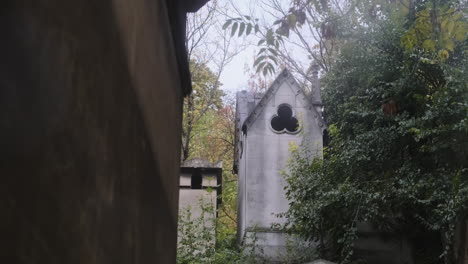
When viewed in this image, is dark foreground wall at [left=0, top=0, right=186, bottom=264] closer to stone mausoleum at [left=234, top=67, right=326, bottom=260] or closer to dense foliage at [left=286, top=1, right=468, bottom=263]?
dense foliage at [left=286, top=1, right=468, bottom=263]

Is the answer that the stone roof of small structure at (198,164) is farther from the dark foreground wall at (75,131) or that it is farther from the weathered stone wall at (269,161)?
the dark foreground wall at (75,131)

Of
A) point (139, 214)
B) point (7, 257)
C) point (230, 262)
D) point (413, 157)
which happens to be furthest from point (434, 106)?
point (7, 257)

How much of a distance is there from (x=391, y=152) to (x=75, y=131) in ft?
42.5

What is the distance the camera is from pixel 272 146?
18.7 m

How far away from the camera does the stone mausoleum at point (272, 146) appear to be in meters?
17.5

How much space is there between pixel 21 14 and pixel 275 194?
654 inches

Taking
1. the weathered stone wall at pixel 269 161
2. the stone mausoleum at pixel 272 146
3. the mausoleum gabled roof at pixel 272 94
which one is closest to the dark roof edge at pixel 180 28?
the weathered stone wall at pixel 269 161

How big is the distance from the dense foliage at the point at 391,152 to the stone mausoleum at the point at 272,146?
1.49m

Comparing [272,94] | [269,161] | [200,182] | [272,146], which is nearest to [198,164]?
[200,182]

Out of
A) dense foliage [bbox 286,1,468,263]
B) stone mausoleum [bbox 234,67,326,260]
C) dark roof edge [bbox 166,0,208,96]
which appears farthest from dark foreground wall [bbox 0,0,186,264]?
stone mausoleum [bbox 234,67,326,260]

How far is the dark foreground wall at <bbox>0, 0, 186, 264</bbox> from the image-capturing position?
1.71 m

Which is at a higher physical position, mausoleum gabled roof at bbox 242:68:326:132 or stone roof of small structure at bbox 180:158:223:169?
mausoleum gabled roof at bbox 242:68:326:132

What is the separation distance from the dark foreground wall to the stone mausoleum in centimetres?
1383

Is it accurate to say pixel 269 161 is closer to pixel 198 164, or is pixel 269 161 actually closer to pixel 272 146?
pixel 272 146
